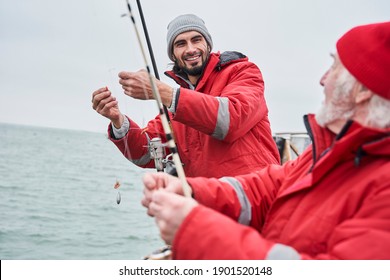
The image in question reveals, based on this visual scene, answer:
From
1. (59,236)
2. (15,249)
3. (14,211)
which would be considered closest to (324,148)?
(15,249)

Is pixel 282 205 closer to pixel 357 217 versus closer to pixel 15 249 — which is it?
pixel 357 217

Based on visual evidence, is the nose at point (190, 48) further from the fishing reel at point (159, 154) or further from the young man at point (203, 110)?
the fishing reel at point (159, 154)

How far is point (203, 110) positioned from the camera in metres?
3.49

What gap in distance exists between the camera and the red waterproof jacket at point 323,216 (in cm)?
167

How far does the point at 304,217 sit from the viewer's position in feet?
6.55

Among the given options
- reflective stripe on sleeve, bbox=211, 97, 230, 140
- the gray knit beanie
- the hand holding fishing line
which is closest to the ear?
reflective stripe on sleeve, bbox=211, 97, 230, 140

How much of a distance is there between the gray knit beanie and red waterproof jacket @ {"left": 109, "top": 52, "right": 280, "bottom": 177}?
0.35 m

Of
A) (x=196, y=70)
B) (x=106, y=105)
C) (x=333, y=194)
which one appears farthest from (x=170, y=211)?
(x=196, y=70)

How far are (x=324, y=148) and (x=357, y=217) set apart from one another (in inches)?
19.3

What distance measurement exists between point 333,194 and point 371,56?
67 centimetres

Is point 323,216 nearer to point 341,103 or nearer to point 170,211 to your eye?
point 341,103

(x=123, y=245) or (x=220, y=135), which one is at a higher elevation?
(x=220, y=135)

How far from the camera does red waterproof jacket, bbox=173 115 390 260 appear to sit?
1673mm
